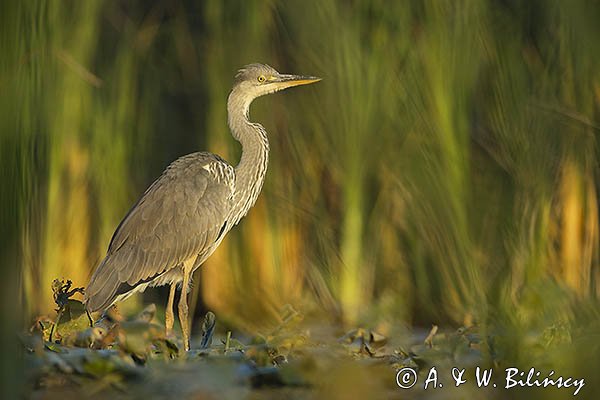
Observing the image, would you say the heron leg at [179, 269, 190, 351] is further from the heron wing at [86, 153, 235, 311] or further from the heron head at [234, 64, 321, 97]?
the heron head at [234, 64, 321, 97]

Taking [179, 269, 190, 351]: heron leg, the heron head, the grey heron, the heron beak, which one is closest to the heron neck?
the grey heron

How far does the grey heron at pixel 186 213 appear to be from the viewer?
15.3 feet

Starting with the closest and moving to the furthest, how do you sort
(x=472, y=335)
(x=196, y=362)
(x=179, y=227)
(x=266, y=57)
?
(x=196, y=362), (x=472, y=335), (x=179, y=227), (x=266, y=57)

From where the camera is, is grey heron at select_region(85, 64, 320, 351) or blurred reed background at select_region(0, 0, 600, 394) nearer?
blurred reed background at select_region(0, 0, 600, 394)

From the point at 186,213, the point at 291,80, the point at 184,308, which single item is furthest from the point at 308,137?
the point at 184,308

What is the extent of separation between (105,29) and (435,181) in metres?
3.58

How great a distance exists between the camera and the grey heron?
4.65m

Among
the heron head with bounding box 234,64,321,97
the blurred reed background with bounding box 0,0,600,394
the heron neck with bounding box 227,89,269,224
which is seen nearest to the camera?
the blurred reed background with bounding box 0,0,600,394

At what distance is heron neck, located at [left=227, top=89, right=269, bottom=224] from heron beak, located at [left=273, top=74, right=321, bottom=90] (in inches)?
8.4

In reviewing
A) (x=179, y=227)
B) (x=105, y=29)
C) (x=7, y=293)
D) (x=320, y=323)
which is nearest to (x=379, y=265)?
(x=320, y=323)

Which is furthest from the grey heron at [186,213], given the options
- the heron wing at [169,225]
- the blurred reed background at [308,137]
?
the blurred reed background at [308,137]

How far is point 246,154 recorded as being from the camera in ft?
17.0

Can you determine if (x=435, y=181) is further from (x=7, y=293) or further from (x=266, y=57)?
(x=266, y=57)

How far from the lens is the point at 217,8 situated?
4922 millimetres
